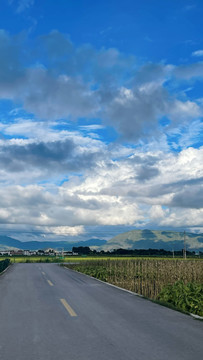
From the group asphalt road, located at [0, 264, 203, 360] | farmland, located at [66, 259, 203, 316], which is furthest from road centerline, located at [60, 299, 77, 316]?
farmland, located at [66, 259, 203, 316]

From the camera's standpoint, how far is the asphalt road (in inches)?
264

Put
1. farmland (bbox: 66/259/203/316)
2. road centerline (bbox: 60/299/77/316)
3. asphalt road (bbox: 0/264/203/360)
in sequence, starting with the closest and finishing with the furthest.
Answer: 1. asphalt road (bbox: 0/264/203/360)
2. road centerline (bbox: 60/299/77/316)
3. farmland (bbox: 66/259/203/316)

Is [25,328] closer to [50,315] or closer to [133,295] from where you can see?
[50,315]

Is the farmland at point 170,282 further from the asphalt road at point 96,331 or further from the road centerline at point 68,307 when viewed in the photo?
the road centerline at point 68,307

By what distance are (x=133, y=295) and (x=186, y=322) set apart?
248 inches

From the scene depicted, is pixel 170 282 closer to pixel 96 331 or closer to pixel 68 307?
pixel 68 307

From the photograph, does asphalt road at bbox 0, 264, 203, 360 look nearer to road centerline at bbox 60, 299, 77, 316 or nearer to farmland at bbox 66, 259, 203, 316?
road centerline at bbox 60, 299, 77, 316

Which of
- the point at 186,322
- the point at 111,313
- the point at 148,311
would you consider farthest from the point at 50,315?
the point at 186,322

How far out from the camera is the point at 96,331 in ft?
27.7

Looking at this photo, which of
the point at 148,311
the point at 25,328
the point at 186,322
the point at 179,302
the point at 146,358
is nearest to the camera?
the point at 146,358

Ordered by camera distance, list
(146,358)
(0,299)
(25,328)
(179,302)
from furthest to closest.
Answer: (0,299)
(179,302)
(25,328)
(146,358)

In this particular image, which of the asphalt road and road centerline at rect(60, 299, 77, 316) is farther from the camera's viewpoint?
road centerline at rect(60, 299, 77, 316)

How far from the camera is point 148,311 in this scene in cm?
1149

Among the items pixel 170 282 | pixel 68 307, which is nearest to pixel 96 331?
pixel 68 307
